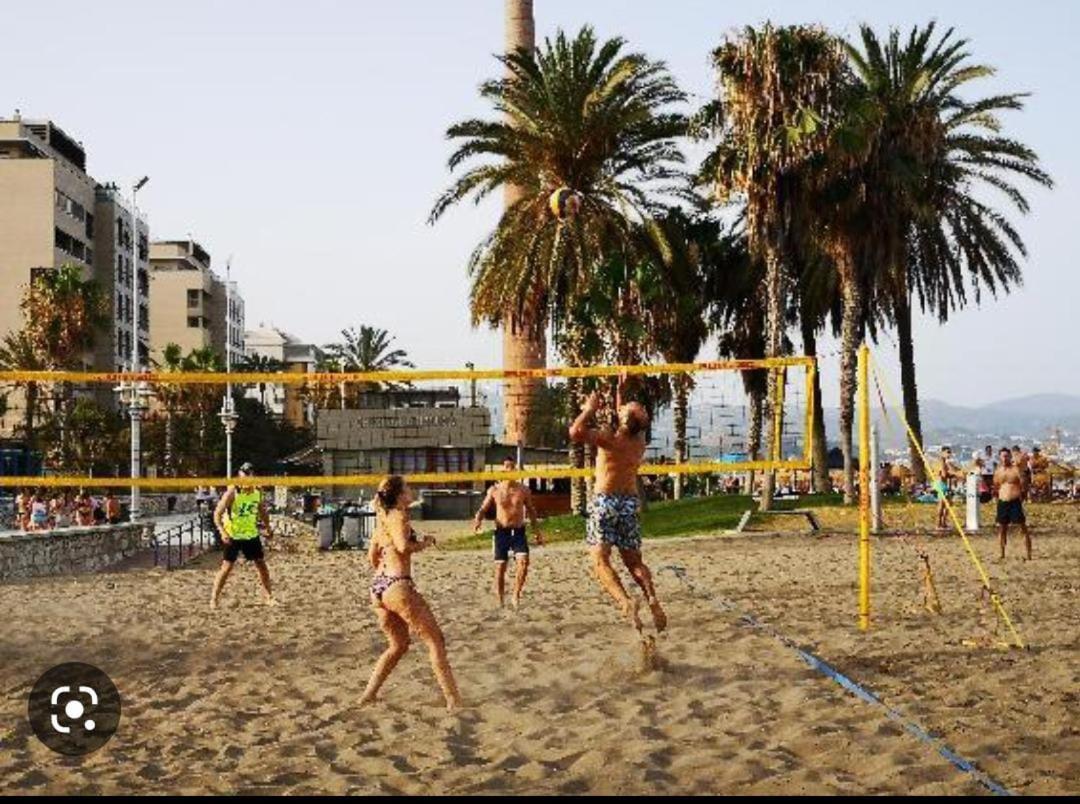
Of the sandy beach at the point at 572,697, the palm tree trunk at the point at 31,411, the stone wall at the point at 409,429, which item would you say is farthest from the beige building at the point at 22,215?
the sandy beach at the point at 572,697

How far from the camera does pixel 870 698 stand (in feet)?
26.2

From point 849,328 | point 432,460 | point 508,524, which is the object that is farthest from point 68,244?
point 508,524

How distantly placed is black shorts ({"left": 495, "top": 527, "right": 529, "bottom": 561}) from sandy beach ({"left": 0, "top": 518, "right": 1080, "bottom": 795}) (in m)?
0.60

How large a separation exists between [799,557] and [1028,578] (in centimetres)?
441

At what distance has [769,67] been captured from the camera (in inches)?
1131

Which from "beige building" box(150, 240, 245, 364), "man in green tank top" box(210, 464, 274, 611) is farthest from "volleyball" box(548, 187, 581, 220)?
"beige building" box(150, 240, 245, 364)

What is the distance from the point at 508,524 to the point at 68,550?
16707 mm

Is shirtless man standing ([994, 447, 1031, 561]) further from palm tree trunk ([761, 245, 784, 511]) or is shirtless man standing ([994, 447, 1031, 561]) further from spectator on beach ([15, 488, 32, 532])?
spectator on beach ([15, 488, 32, 532])

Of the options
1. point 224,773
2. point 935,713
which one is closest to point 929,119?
point 935,713

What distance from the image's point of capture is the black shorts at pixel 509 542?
13477 mm

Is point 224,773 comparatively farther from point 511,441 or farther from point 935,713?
point 511,441

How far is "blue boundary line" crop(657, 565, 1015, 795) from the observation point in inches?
247

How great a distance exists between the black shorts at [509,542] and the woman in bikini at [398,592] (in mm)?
5178

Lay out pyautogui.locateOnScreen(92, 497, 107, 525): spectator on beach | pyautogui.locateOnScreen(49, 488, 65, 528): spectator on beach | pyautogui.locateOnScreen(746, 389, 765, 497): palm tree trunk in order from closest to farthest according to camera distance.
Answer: pyautogui.locateOnScreen(746, 389, 765, 497): palm tree trunk < pyautogui.locateOnScreen(49, 488, 65, 528): spectator on beach < pyautogui.locateOnScreen(92, 497, 107, 525): spectator on beach
